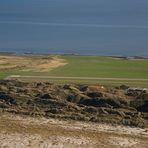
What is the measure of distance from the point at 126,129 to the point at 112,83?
17.4 metres

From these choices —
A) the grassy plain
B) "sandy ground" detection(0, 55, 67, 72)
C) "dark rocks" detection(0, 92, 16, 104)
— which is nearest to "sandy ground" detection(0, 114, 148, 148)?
"dark rocks" detection(0, 92, 16, 104)

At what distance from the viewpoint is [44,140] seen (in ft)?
82.3

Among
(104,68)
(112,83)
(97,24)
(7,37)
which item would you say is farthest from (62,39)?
(112,83)

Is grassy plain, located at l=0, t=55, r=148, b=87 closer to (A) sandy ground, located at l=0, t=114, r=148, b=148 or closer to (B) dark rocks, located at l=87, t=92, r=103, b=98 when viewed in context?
(B) dark rocks, located at l=87, t=92, r=103, b=98

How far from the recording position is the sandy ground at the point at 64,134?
24.5m

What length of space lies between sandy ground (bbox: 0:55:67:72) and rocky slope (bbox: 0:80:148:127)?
52.3 feet

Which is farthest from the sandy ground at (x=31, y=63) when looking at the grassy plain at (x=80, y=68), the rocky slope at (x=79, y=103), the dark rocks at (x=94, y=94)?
the dark rocks at (x=94, y=94)

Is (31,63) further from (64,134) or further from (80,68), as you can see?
(64,134)

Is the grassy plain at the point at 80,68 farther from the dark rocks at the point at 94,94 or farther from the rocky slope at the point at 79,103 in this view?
the dark rocks at the point at 94,94

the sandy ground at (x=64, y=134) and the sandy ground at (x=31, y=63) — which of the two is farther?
the sandy ground at (x=31, y=63)

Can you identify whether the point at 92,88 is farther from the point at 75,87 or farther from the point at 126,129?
the point at 126,129

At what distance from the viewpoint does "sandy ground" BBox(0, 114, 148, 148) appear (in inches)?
964

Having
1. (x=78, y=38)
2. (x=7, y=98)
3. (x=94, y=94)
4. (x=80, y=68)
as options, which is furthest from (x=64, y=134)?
(x=78, y=38)

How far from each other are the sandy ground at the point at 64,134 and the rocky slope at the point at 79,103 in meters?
1.20
